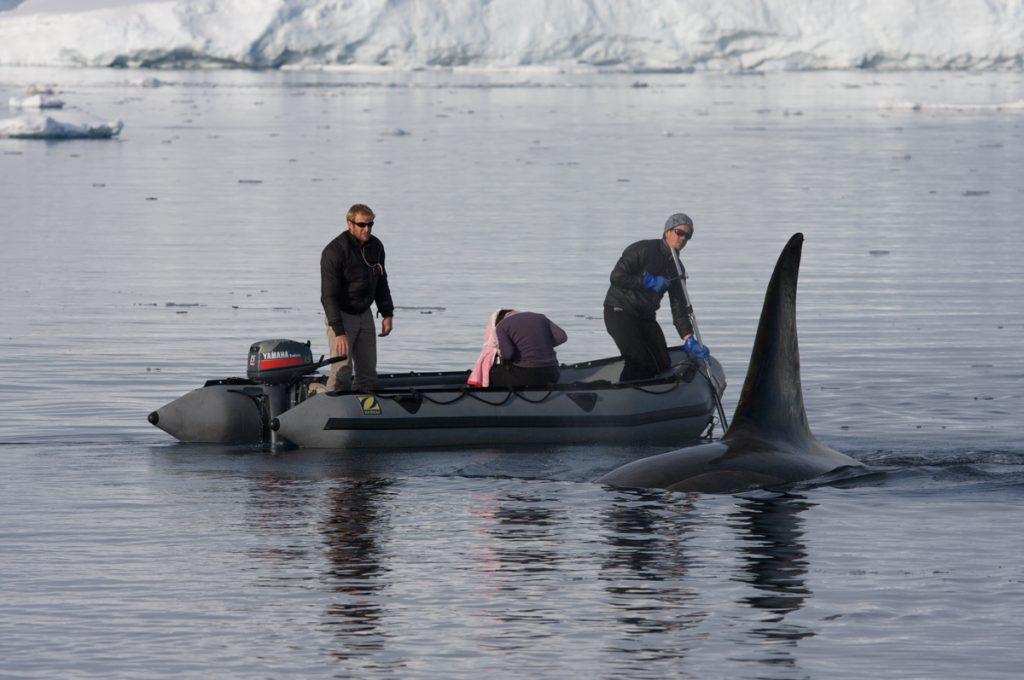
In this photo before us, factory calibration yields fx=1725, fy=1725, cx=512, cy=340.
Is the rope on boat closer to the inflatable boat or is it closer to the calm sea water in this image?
the inflatable boat

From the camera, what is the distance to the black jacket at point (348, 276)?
579 inches

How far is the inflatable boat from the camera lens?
48.6 ft

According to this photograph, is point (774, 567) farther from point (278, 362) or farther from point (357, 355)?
point (278, 362)

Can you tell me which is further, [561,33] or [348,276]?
[561,33]

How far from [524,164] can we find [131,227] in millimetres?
18160

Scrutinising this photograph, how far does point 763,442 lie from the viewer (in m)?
12.6

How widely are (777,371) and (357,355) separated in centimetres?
442

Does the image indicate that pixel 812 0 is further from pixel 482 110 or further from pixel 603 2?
pixel 482 110

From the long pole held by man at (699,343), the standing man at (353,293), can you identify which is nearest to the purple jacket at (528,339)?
the standing man at (353,293)

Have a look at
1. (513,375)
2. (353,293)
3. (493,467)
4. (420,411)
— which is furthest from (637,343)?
(353,293)

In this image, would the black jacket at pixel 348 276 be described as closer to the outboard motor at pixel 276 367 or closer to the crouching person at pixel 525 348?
the outboard motor at pixel 276 367

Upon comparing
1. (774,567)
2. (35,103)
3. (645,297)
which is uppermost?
(35,103)

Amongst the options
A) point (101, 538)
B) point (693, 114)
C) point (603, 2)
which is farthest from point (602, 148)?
point (101, 538)

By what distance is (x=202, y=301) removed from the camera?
23500 millimetres
